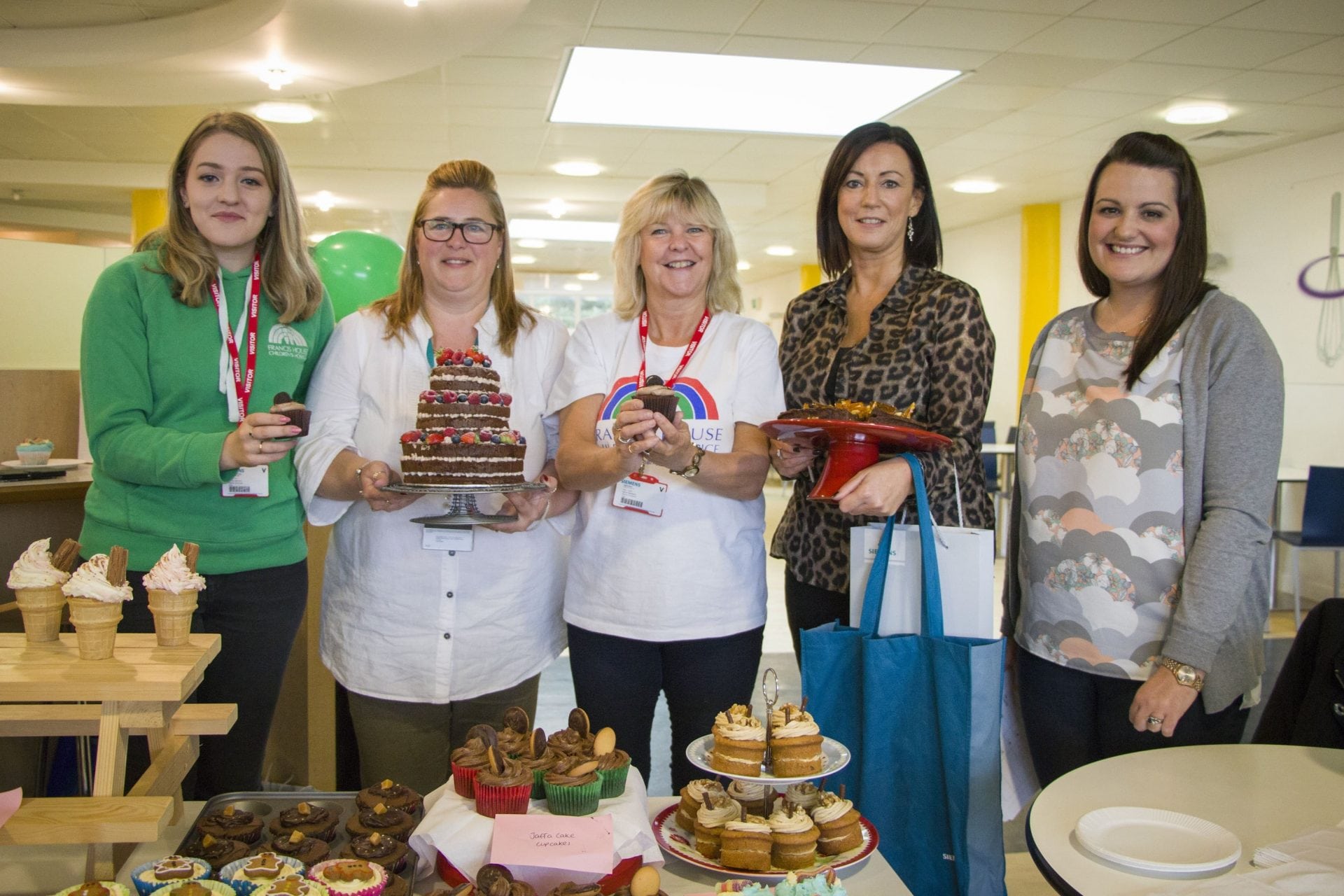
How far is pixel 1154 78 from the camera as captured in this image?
20.9 feet

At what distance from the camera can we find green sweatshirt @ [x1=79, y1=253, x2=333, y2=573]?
86.3 inches

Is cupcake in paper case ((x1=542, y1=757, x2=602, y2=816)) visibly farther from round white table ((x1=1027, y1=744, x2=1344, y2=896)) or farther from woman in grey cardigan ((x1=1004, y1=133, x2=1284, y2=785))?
woman in grey cardigan ((x1=1004, y1=133, x2=1284, y2=785))

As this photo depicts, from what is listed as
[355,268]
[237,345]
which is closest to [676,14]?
[355,268]

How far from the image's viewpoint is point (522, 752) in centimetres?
166

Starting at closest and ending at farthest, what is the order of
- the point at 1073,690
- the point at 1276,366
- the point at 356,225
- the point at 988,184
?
the point at 1276,366 < the point at 1073,690 < the point at 988,184 < the point at 356,225

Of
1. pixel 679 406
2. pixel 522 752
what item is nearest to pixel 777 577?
pixel 679 406

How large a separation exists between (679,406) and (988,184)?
834 centimetres

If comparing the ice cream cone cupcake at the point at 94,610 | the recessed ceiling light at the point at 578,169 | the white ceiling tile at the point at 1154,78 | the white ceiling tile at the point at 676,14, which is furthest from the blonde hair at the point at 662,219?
the recessed ceiling light at the point at 578,169

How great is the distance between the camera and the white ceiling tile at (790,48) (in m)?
5.82

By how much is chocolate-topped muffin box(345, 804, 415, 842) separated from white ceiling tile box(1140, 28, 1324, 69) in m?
5.75

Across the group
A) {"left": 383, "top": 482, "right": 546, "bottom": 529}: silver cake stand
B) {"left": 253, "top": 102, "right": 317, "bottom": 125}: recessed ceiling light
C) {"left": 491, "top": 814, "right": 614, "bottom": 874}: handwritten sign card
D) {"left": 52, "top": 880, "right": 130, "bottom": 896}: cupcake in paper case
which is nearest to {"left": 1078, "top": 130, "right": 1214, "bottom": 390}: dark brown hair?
{"left": 383, "top": 482, "right": 546, "bottom": 529}: silver cake stand

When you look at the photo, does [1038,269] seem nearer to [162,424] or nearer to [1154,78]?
[1154,78]

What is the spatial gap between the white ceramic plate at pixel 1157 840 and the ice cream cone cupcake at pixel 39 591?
5.37 feet

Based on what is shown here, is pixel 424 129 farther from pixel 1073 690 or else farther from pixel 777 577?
pixel 1073 690
